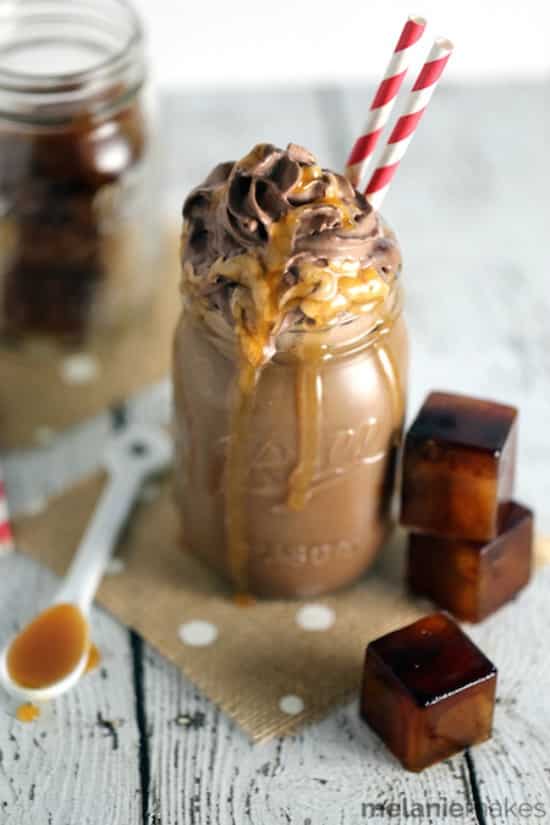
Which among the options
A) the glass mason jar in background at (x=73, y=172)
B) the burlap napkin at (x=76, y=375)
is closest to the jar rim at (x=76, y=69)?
the glass mason jar in background at (x=73, y=172)

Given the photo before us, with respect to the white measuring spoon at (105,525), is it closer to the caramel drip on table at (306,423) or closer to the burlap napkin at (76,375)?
the burlap napkin at (76,375)

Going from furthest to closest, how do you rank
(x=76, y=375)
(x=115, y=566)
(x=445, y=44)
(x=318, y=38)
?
(x=318, y=38) → (x=76, y=375) → (x=115, y=566) → (x=445, y=44)

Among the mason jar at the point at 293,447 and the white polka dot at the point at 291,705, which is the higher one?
the mason jar at the point at 293,447

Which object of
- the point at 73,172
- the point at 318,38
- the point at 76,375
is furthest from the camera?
the point at 318,38

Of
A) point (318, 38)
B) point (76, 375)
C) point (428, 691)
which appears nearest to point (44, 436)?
point (76, 375)

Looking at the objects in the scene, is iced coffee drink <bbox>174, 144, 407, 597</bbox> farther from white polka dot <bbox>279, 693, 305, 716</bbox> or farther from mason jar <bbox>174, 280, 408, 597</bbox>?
white polka dot <bbox>279, 693, 305, 716</bbox>

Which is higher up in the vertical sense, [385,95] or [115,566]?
[385,95]

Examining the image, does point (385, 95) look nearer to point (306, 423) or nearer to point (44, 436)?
point (306, 423)
